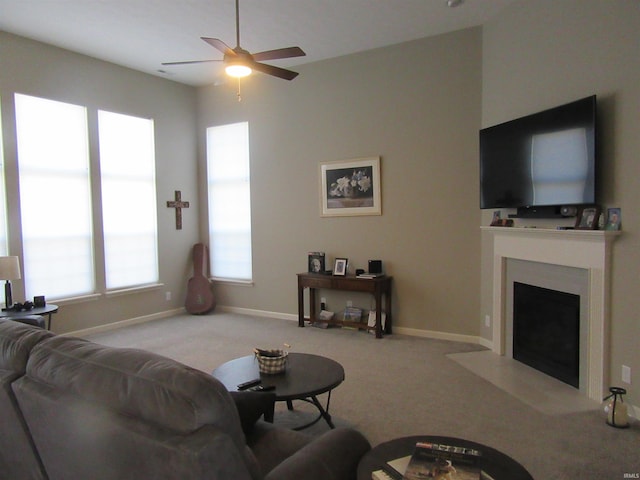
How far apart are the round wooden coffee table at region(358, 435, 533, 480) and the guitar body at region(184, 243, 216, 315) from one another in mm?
5202

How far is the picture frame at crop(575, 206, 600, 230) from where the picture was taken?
10.5 ft

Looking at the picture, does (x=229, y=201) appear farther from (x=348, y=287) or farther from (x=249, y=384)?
Answer: (x=249, y=384)

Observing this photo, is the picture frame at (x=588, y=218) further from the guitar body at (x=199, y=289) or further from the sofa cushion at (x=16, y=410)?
the guitar body at (x=199, y=289)

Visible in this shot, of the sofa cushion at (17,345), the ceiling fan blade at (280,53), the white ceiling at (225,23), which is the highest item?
the white ceiling at (225,23)

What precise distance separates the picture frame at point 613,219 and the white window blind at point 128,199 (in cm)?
531

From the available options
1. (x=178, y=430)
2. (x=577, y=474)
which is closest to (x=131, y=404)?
(x=178, y=430)

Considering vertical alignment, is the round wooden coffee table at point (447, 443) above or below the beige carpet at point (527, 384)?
above

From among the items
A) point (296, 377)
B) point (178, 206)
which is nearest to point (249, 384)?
point (296, 377)

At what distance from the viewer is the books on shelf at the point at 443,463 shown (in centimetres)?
130

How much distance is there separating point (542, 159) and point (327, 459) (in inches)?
125

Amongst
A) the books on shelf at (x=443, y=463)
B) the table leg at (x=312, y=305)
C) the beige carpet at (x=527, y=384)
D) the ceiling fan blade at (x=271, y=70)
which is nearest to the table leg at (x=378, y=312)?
the beige carpet at (x=527, y=384)

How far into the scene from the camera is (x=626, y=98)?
117 inches

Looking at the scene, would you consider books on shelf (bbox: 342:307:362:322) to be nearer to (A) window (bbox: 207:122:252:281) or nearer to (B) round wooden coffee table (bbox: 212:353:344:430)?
(A) window (bbox: 207:122:252:281)

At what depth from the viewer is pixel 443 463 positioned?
1356 millimetres
